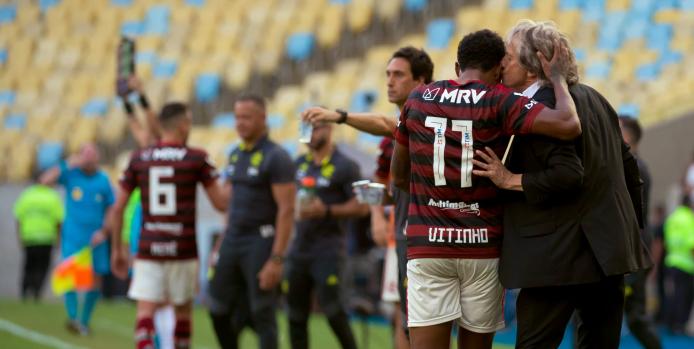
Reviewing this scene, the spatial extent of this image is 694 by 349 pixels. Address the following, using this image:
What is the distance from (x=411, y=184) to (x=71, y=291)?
845cm

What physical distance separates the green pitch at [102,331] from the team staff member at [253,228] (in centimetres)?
215

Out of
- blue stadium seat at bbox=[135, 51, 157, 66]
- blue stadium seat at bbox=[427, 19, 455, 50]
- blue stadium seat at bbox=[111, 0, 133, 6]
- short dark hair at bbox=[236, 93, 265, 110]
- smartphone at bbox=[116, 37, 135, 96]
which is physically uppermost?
blue stadium seat at bbox=[111, 0, 133, 6]

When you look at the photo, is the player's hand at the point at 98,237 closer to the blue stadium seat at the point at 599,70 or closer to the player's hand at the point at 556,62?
the blue stadium seat at the point at 599,70

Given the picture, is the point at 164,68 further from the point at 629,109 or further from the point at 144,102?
the point at 144,102

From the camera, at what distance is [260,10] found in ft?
77.8

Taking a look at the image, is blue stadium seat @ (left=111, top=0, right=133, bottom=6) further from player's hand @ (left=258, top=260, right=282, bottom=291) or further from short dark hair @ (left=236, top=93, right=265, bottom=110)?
player's hand @ (left=258, top=260, right=282, bottom=291)

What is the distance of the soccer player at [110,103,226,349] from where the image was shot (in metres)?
8.53

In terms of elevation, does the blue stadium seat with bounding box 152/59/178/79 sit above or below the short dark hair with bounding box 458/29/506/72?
above

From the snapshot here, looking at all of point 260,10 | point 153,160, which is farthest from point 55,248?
point 153,160

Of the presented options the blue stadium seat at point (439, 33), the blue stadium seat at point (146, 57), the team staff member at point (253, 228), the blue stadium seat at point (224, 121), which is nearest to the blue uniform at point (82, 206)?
the team staff member at point (253, 228)

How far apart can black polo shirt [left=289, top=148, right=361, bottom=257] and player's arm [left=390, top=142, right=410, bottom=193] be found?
365 cm

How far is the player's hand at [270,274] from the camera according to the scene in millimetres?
8422

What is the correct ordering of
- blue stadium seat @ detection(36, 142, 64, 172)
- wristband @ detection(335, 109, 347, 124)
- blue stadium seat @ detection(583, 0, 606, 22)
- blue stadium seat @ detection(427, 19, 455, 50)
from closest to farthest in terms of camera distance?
1. wristband @ detection(335, 109, 347, 124)
2. blue stadium seat @ detection(583, 0, 606, 22)
3. blue stadium seat @ detection(36, 142, 64, 172)
4. blue stadium seat @ detection(427, 19, 455, 50)

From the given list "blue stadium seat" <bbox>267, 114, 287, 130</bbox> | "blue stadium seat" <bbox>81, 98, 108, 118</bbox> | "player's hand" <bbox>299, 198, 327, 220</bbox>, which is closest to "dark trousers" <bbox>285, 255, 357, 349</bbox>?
"player's hand" <bbox>299, 198, 327, 220</bbox>
